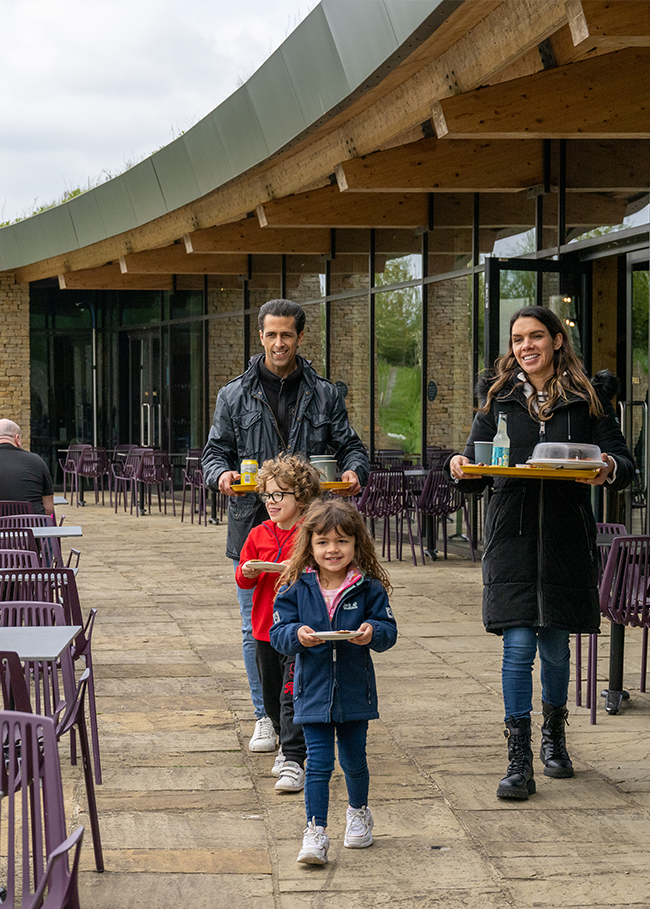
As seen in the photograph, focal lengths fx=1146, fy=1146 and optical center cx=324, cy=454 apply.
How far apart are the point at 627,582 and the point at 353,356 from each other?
28.8 feet

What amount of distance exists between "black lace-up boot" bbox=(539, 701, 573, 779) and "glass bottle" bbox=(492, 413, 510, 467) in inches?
36.2

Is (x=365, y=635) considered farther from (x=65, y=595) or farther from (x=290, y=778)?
(x=65, y=595)

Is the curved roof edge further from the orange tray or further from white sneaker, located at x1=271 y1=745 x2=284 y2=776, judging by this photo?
white sneaker, located at x1=271 y1=745 x2=284 y2=776

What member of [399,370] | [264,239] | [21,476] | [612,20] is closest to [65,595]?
[21,476]

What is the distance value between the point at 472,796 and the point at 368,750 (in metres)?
Answer: 0.68

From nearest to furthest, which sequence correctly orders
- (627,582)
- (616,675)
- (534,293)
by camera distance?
(627,582) → (616,675) → (534,293)

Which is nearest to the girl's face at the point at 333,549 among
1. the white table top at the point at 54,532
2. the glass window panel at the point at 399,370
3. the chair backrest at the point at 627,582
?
the chair backrest at the point at 627,582

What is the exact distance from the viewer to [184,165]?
38.8ft

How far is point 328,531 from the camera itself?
3.32m

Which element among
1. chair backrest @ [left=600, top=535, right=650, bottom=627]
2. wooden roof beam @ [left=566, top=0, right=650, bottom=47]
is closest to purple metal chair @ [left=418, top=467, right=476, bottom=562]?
wooden roof beam @ [left=566, top=0, right=650, bottom=47]

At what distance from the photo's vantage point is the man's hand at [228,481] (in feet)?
13.6

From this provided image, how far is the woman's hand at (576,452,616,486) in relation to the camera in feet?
12.6

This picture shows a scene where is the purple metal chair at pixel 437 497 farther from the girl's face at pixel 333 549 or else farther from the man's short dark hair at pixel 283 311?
the girl's face at pixel 333 549

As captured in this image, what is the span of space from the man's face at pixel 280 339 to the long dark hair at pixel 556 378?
761 millimetres
